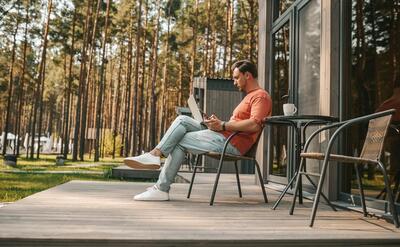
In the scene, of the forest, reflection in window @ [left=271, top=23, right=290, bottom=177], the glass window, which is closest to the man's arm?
the glass window

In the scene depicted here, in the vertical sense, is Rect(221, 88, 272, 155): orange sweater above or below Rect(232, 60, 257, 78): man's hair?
below

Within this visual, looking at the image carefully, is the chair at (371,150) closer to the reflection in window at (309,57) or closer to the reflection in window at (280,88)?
the reflection in window at (309,57)

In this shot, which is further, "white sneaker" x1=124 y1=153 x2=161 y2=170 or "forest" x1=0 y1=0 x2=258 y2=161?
"forest" x1=0 y1=0 x2=258 y2=161

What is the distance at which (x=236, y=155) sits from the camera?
3258mm

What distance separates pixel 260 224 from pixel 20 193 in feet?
16.7

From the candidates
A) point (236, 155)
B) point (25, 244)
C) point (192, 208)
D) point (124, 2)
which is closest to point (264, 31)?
point (236, 155)

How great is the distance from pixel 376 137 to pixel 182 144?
1509 millimetres

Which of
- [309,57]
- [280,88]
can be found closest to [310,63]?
[309,57]

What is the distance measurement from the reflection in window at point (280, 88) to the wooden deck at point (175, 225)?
1.85 metres

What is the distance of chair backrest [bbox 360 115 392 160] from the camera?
2295 mm

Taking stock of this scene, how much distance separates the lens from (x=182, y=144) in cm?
333

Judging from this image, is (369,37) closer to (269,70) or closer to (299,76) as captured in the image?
(299,76)

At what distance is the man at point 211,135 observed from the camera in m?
3.24

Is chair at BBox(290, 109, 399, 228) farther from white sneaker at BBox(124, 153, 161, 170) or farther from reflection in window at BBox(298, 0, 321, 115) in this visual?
reflection in window at BBox(298, 0, 321, 115)
